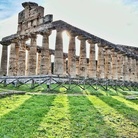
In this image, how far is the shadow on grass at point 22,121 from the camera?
9.07 m

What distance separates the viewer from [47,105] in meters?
14.4

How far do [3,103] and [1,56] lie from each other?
34.6 m

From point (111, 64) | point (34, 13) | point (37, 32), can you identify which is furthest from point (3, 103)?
point (111, 64)

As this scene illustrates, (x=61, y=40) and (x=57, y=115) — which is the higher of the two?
(x=61, y=40)

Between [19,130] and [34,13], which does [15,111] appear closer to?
[19,130]

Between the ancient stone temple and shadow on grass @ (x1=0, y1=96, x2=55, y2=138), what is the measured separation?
23.6m

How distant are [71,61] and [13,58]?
39.4 feet

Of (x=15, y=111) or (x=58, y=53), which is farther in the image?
(x=58, y=53)

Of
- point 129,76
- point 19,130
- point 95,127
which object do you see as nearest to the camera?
point 19,130

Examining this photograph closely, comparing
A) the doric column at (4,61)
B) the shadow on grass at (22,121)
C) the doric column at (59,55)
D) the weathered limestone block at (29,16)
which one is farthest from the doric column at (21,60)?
the shadow on grass at (22,121)

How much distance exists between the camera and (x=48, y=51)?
1553 inches

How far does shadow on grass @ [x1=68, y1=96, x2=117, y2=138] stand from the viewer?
9344 mm

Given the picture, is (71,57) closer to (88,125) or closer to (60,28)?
(60,28)

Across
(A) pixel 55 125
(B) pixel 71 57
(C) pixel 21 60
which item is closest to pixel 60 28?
(B) pixel 71 57
